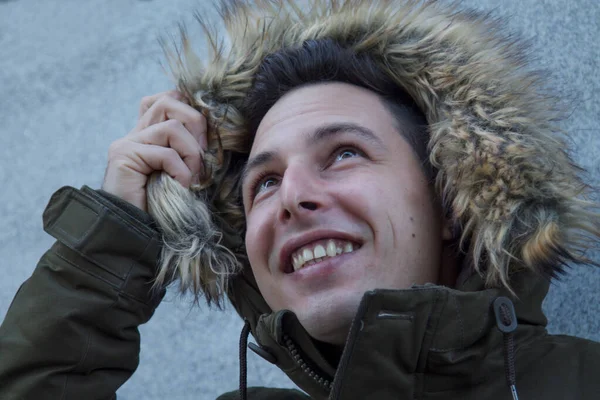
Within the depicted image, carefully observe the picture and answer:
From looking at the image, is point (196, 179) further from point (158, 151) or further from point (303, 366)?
point (303, 366)

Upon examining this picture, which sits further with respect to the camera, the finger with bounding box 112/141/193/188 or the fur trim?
the finger with bounding box 112/141/193/188

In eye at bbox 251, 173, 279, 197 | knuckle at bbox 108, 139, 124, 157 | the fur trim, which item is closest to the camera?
the fur trim

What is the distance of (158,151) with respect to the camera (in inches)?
80.2

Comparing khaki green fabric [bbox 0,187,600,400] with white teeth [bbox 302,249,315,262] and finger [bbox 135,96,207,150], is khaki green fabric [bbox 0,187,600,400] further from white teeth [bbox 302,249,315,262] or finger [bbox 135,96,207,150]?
finger [bbox 135,96,207,150]

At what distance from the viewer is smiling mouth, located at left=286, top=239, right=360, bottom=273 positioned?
1.71 meters

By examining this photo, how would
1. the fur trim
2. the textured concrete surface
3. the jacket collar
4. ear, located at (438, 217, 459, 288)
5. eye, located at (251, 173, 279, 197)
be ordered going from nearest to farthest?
the jacket collar
the fur trim
ear, located at (438, 217, 459, 288)
eye, located at (251, 173, 279, 197)
the textured concrete surface

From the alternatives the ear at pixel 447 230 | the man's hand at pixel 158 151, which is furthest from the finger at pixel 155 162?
the ear at pixel 447 230

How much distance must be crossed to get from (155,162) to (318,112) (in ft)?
1.48

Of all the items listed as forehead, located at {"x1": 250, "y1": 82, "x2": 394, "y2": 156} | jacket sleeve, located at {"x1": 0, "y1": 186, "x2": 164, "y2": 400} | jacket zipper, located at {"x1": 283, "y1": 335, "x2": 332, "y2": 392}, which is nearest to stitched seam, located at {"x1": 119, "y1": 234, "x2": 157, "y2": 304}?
jacket sleeve, located at {"x1": 0, "y1": 186, "x2": 164, "y2": 400}

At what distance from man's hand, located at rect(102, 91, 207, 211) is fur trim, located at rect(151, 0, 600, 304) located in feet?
0.19

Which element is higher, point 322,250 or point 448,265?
point 322,250

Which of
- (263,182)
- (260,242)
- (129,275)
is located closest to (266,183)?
(263,182)

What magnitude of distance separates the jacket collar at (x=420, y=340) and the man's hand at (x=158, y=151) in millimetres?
589

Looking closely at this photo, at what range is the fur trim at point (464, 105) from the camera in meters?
1.62
